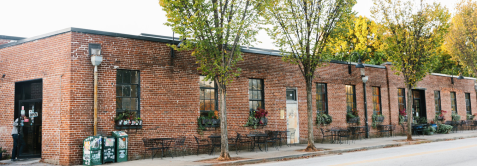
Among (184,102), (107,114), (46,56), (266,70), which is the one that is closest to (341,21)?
(266,70)

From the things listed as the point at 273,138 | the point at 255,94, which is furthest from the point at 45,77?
the point at 273,138

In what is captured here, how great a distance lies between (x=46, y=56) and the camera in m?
13.8

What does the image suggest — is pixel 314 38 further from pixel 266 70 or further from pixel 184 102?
pixel 184 102

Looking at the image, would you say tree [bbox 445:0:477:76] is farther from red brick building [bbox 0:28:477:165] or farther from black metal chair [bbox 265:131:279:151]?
black metal chair [bbox 265:131:279:151]

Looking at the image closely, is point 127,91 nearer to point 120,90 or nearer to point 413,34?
point 120,90

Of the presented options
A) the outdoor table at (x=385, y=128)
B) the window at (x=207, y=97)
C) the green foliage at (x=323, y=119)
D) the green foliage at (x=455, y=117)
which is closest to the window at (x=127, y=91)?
the window at (x=207, y=97)

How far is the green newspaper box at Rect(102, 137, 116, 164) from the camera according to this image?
12695mm

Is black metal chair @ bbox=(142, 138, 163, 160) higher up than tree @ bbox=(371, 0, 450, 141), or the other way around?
tree @ bbox=(371, 0, 450, 141)

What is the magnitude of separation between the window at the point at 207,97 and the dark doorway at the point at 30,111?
6.19m

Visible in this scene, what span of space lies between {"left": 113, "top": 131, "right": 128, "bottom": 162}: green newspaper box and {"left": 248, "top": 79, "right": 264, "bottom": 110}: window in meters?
6.60

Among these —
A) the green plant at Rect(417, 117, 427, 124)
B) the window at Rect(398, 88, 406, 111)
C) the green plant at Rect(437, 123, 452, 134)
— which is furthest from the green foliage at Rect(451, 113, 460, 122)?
the window at Rect(398, 88, 406, 111)

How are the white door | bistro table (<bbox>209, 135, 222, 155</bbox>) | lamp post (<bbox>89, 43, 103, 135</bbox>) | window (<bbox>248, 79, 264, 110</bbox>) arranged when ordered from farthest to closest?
the white door < window (<bbox>248, 79, 264, 110</bbox>) < bistro table (<bbox>209, 135, 222, 155</bbox>) < lamp post (<bbox>89, 43, 103, 135</bbox>)

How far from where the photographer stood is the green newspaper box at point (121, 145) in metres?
13.0

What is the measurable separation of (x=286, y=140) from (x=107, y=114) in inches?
358
